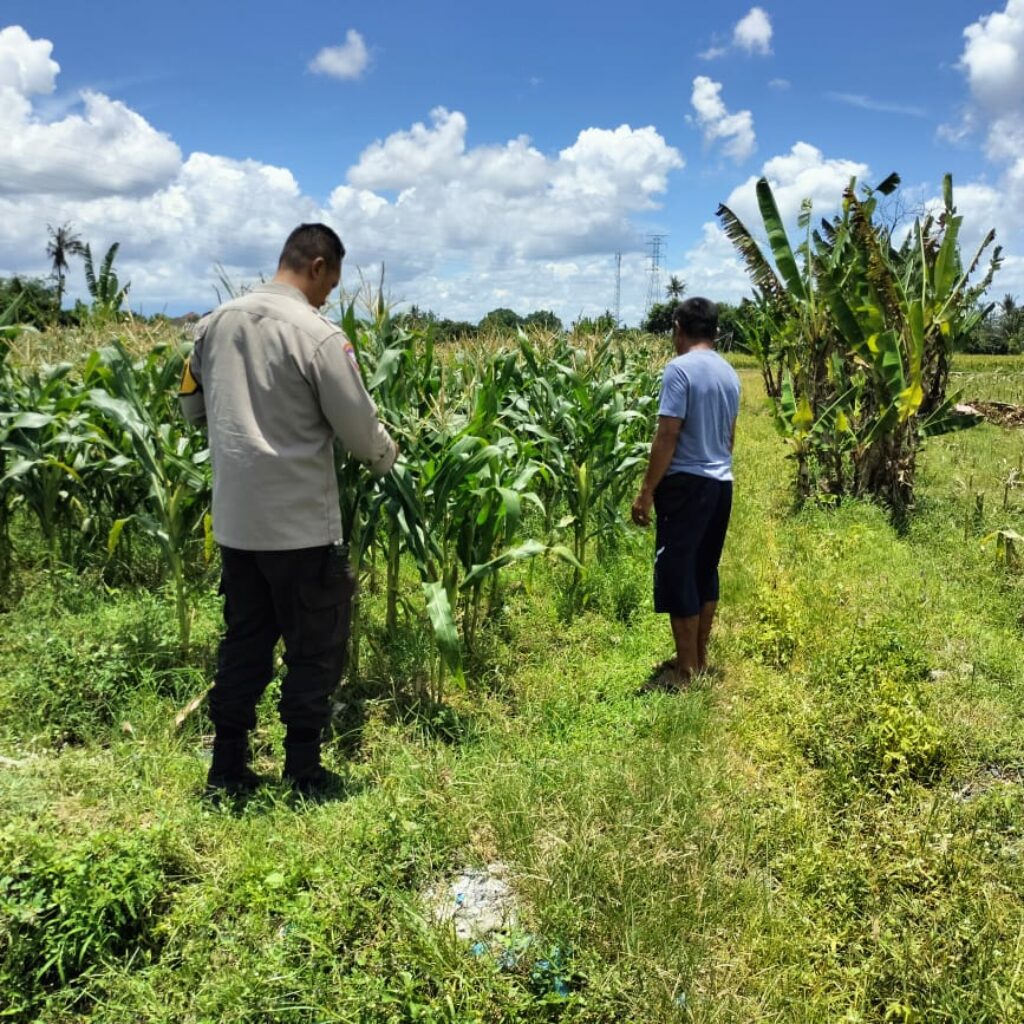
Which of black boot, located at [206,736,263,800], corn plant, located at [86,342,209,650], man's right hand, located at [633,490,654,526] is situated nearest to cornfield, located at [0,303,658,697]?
corn plant, located at [86,342,209,650]

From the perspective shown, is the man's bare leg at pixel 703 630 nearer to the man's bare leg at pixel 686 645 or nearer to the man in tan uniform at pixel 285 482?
the man's bare leg at pixel 686 645

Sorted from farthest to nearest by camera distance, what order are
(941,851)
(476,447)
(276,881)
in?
1. (476,447)
2. (941,851)
3. (276,881)

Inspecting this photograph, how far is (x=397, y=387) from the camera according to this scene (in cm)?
390

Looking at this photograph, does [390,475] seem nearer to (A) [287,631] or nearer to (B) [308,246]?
(A) [287,631]

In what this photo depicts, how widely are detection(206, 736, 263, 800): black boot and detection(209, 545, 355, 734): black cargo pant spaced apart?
0.06m

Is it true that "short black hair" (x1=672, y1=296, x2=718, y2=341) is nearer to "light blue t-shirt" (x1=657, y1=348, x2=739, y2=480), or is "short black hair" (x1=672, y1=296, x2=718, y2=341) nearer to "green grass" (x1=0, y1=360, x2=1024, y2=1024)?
"light blue t-shirt" (x1=657, y1=348, x2=739, y2=480)

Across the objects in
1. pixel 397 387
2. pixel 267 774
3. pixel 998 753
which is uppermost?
pixel 397 387

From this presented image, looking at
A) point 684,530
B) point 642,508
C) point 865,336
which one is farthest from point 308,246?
point 865,336

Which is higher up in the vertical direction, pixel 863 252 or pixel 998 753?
pixel 863 252

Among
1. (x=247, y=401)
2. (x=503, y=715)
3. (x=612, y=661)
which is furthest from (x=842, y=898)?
(x=247, y=401)

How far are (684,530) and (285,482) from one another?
202 cm

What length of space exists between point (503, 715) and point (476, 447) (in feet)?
4.40

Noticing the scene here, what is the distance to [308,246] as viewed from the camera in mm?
2873

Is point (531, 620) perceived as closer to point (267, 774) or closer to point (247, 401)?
point (267, 774)
